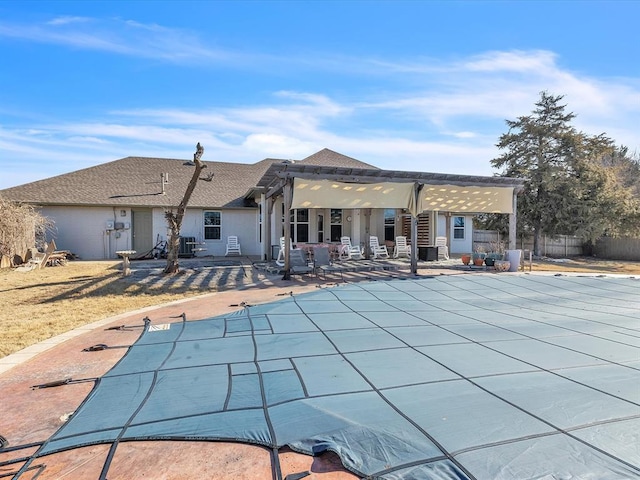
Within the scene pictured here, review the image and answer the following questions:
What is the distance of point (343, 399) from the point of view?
275 cm

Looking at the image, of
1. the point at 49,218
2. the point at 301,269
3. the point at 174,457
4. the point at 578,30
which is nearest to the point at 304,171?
the point at 301,269

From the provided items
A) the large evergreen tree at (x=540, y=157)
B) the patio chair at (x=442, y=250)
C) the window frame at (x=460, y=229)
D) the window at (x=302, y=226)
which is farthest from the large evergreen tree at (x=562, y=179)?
the window at (x=302, y=226)

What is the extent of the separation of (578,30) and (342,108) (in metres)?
7.05

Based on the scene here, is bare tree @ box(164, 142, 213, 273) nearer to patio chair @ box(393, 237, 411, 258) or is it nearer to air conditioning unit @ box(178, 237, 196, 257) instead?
air conditioning unit @ box(178, 237, 196, 257)

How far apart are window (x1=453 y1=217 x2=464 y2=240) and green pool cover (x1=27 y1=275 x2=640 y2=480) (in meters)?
13.9

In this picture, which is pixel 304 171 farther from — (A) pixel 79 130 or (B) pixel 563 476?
(A) pixel 79 130

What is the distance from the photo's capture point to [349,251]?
46.1 ft

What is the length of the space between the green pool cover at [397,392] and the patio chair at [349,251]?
8.71 m

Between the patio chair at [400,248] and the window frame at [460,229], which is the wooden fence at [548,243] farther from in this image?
the patio chair at [400,248]

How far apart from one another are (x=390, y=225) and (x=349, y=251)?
3219 millimetres

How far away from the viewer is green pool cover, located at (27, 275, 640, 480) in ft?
6.88

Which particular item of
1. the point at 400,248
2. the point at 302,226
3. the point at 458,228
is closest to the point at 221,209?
the point at 302,226

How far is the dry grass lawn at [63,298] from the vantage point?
5349 millimetres

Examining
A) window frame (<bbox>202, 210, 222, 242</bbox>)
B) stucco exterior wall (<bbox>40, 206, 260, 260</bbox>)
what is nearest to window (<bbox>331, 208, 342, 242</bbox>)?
stucco exterior wall (<bbox>40, 206, 260, 260</bbox>)
